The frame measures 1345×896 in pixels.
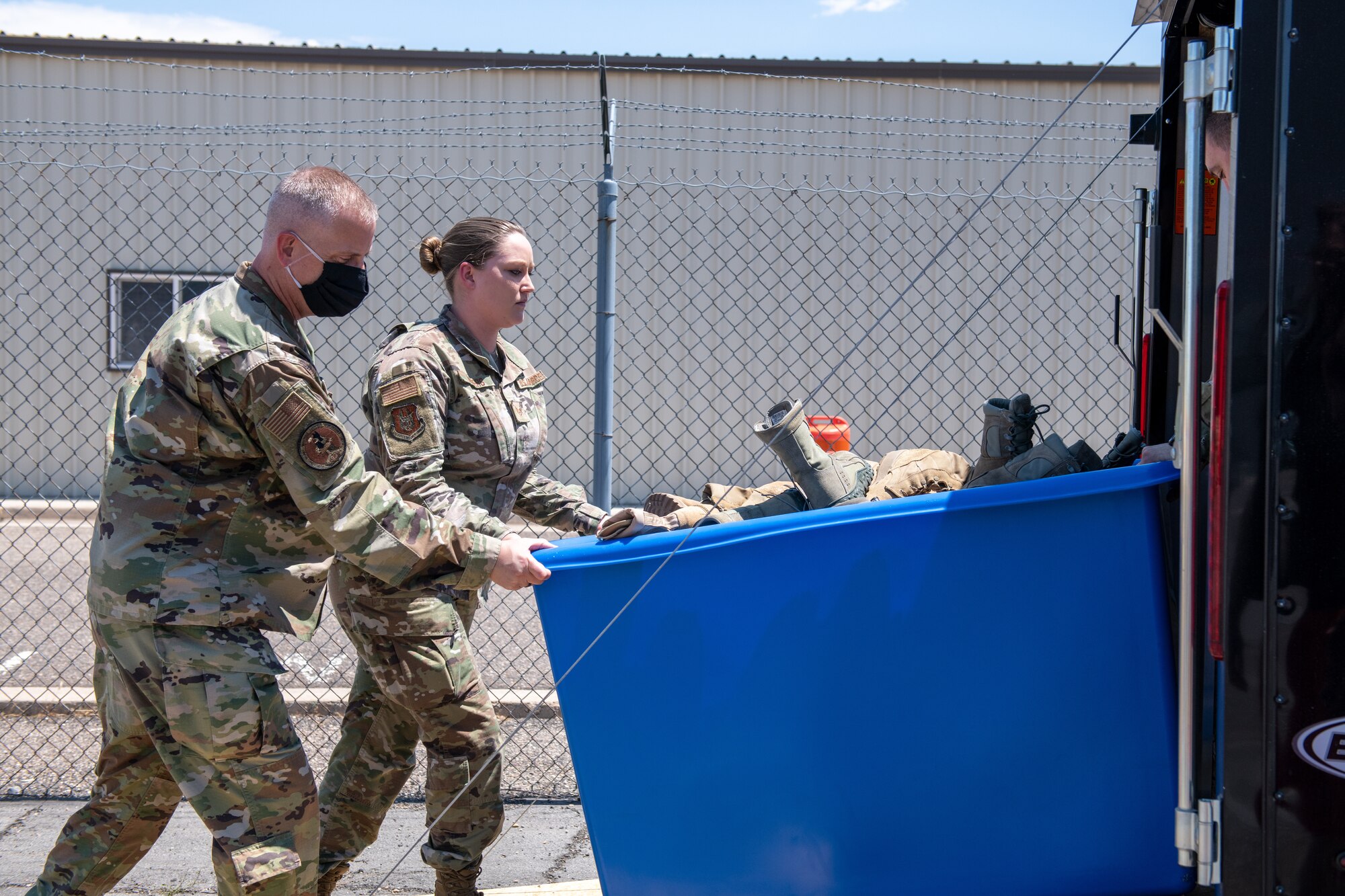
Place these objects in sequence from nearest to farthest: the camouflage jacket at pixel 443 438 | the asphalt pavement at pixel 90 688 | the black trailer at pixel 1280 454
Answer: the black trailer at pixel 1280 454
the camouflage jacket at pixel 443 438
the asphalt pavement at pixel 90 688

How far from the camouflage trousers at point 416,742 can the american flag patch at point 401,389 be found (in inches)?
19.2

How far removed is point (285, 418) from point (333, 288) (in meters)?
0.32

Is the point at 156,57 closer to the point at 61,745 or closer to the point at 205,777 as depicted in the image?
the point at 61,745

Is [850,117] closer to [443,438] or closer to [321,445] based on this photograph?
[443,438]

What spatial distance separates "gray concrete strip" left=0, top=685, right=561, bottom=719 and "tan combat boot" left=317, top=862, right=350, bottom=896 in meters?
1.76

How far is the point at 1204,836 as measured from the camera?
5.50ft

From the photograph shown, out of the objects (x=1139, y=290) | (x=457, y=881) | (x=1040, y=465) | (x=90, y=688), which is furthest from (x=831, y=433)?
(x=90, y=688)

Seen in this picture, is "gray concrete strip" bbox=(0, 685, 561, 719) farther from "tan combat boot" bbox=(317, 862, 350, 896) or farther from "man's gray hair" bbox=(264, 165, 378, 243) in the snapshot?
"man's gray hair" bbox=(264, 165, 378, 243)

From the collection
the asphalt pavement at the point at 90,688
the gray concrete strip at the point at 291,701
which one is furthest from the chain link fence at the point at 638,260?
the gray concrete strip at the point at 291,701

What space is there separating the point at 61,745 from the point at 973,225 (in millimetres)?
7678

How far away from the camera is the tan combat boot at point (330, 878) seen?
2715 mm

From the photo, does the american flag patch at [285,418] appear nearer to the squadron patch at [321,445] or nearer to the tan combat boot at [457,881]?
A: the squadron patch at [321,445]

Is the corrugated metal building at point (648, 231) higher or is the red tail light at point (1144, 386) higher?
the corrugated metal building at point (648, 231)

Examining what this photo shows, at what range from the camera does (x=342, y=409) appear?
9523 mm
